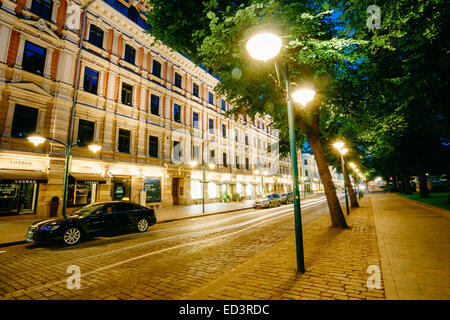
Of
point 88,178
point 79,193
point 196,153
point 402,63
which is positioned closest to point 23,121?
point 88,178

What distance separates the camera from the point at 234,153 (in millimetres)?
30906

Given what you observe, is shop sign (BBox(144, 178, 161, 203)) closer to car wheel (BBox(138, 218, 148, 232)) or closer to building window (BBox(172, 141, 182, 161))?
building window (BBox(172, 141, 182, 161))

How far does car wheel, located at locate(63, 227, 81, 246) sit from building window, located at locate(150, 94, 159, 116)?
1455cm

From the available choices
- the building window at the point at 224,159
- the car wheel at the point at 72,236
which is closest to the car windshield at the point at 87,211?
the car wheel at the point at 72,236

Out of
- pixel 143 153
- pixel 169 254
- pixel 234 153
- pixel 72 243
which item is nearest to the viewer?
pixel 169 254

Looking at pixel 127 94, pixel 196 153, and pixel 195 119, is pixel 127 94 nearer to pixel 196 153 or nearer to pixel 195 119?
pixel 195 119

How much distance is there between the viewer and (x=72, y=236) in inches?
294

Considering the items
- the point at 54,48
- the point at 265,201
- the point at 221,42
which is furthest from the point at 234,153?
the point at 221,42

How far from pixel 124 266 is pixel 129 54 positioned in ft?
64.3

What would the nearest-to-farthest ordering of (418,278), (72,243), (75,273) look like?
(418,278), (75,273), (72,243)

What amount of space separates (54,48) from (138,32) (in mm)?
7623

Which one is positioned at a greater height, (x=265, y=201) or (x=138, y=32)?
(x=138, y=32)

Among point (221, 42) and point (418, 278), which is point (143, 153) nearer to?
point (221, 42)

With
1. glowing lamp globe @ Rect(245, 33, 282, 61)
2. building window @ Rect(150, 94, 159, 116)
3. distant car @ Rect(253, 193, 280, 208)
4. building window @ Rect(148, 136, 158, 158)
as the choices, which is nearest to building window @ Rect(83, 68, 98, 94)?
building window @ Rect(150, 94, 159, 116)
